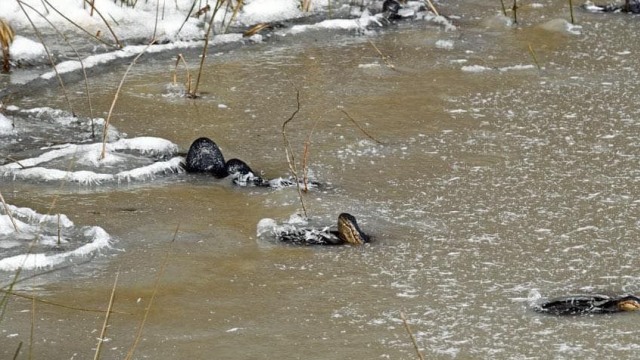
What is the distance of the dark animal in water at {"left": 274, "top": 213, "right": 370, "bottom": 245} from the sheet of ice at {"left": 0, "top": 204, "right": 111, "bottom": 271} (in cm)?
54

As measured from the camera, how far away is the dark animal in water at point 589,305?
279 centimetres

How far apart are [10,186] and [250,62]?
5.39ft

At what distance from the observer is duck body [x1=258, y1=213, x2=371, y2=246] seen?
324 centimetres

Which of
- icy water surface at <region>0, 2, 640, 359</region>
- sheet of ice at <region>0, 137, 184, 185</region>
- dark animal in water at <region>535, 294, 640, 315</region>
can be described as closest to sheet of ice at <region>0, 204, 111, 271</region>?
icy water surface at <region>0, 2, 640, 359</region>

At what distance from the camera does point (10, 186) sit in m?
3.72

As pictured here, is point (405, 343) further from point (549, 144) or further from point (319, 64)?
point (319, 64)

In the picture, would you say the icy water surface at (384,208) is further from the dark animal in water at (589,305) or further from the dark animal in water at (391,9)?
the dark animal in water at (391,9)

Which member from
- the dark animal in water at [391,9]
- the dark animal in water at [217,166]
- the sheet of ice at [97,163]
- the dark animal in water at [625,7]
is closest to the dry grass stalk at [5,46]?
the sheet of ice at [97,163]

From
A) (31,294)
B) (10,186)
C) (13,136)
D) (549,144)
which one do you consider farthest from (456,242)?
(13,136)

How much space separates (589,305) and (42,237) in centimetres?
158

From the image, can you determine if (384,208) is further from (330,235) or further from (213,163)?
(213,163)

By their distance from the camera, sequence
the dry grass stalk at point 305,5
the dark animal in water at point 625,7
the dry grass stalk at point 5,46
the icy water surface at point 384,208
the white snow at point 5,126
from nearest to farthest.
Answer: the icy water surface at point 384,208
the white snow at point 5,126
the dry grass stalk at point 5,46
the dark animal in water at point 625,7
the dry grass stalk at point 305,5

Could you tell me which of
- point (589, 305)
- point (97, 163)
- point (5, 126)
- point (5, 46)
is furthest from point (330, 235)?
point (5, 46)

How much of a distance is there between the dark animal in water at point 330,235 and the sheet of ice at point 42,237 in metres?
0.54
